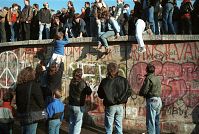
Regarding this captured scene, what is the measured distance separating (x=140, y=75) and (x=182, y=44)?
1.60 m

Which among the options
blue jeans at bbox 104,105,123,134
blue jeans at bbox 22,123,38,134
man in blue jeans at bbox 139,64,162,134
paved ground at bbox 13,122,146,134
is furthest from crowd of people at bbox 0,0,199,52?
blue jeans at bbox 22,123,38,134

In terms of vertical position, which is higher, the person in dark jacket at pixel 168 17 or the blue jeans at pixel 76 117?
the person in dark jacket at pixel 168 17

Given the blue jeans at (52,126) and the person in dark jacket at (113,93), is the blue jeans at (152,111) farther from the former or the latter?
the blue jeans at (52,126)

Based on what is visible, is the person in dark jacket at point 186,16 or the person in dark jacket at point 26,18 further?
the person in dark jacket at point 26,18

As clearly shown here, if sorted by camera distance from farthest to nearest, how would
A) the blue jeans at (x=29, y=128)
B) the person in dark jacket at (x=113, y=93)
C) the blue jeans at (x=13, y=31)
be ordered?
the blue jeans at (x=13, y=31) < the person in dark jacket at (x=113, y=93) < the blue jeans at (x=29, y=128)

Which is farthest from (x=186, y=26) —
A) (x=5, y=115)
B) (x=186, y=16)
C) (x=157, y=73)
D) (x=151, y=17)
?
(x=5, y=115)

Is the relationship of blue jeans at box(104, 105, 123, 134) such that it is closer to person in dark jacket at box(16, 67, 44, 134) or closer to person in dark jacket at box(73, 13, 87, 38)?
person in dark jacket at box(16, 67, 44, 134)

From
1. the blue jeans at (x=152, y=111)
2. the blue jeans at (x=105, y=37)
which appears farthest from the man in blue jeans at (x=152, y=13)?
the blue jeans at (x=152, y=111)

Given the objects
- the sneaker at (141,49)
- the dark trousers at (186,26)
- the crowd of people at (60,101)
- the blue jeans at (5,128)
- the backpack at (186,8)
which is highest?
the backpack at (186,8)

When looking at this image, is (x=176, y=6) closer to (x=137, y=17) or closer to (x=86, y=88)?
(x=137, y=17)

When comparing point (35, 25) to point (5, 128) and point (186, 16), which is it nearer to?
point (186, 16)

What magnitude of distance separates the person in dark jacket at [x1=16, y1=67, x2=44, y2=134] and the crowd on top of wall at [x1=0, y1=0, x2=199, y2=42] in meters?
6.27

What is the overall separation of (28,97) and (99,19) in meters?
6.73

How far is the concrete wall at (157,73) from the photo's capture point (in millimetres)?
11461
